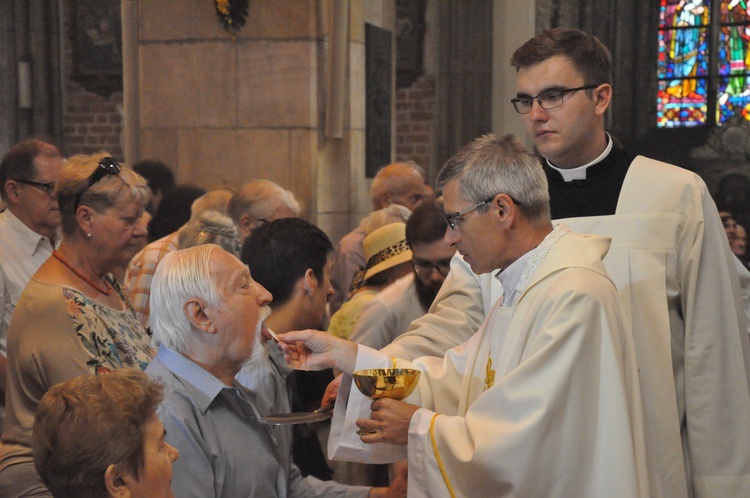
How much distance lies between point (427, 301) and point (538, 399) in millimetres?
1870

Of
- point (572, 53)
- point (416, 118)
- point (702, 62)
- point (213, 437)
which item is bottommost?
point (213, 437)

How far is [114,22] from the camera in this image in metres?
12.7

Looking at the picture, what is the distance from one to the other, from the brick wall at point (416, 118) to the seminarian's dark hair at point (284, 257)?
32.0 feet

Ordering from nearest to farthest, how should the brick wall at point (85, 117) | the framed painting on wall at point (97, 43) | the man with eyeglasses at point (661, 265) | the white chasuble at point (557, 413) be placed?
the white chasuble at point (557, 413)
the man with eyeglasses at point (661, 265)
the framed painting on wall at point (97, 43)
the brick wall at point (85, 117)

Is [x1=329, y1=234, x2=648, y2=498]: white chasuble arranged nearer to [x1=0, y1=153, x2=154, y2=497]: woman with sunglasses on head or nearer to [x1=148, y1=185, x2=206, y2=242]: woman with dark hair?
[x1=0, y1=153, x2=154, y2=497]: woman with sunglasses on head

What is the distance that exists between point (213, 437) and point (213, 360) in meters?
0.20

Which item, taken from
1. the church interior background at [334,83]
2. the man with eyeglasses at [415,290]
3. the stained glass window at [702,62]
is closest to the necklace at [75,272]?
the man with eyeglasses at [415,290]

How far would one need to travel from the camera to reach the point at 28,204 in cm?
436

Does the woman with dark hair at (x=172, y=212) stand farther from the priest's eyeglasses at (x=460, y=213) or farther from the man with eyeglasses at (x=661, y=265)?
the priest's eyeglasses at (x=460, y=213)

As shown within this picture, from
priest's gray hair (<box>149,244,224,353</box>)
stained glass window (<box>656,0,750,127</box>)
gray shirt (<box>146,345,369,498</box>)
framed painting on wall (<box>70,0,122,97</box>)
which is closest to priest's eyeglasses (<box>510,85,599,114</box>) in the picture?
priest's gray hair (<box>149,244,224,353</box>)

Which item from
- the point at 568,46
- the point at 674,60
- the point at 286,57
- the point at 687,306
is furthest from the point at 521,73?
the point at 674,60

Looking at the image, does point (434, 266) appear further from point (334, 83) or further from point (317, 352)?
point (334, 83)

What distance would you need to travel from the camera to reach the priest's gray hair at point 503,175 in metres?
2.48

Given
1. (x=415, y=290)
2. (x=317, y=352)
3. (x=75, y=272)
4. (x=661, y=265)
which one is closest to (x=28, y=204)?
(x=75, y=272)
